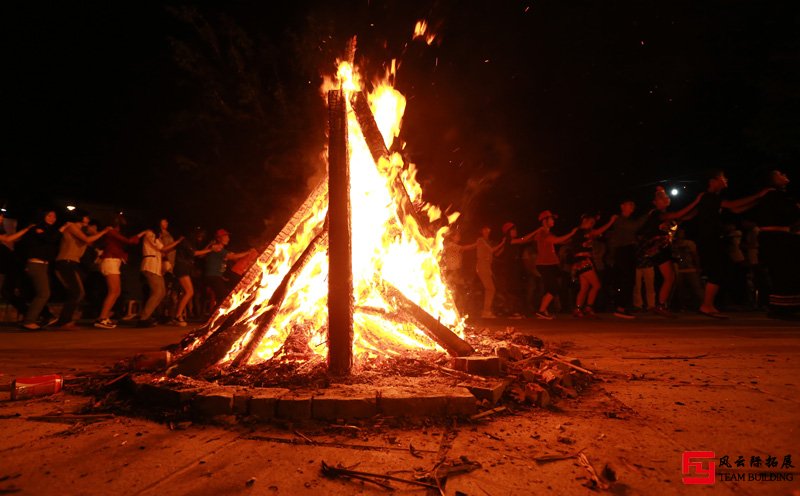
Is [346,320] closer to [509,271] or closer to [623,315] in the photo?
[623,315]

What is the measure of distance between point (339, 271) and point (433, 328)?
1218 millimetres

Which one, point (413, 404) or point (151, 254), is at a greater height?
point (151, 254)

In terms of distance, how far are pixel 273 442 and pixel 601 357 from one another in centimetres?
409

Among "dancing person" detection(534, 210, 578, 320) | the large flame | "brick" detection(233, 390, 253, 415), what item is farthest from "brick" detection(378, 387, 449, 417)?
"dancing person" detection(534, 210, 578, 320)

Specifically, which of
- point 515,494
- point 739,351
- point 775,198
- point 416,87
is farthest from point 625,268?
point 515,494

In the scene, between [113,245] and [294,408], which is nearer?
[294,408]

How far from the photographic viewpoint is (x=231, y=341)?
4082 mm

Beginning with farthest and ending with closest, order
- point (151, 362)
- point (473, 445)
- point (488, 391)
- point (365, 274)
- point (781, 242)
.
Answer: point (781, 242)
point (365, 274)
point (151, 362)
point (488, 391)
point (473, 445)

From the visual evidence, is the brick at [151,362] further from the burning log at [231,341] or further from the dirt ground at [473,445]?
the dirt ground at [473,445]

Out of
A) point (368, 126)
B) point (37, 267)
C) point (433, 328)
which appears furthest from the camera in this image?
point (37, 267)

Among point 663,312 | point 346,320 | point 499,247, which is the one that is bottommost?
point 663,312

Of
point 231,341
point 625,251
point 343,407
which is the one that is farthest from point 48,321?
point 625,251

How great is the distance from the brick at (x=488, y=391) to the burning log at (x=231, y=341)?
6.87 feet

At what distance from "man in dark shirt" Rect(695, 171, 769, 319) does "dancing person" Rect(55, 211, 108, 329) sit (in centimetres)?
1225
